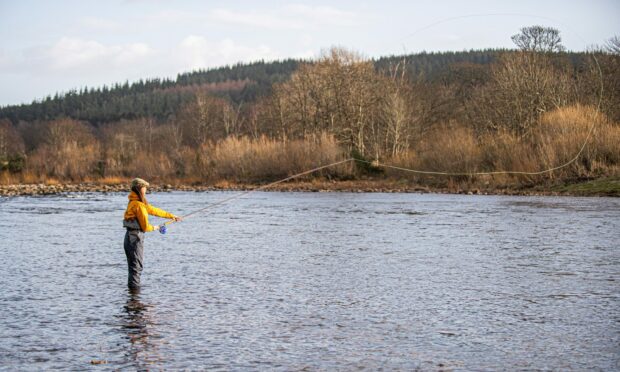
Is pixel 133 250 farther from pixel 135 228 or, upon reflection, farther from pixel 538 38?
pixel 538 38

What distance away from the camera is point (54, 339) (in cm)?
931

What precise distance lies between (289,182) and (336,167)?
3463 mm

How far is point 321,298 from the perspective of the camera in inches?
466

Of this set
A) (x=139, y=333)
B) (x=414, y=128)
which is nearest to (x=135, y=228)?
(x=139, y=333)

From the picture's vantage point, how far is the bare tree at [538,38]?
5475 centimetres

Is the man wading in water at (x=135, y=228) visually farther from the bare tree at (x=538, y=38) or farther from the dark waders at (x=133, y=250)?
the bare tree at (x=538, y=38)

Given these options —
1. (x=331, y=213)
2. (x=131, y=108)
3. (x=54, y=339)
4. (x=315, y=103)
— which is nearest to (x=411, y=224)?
(x=331, y=213)

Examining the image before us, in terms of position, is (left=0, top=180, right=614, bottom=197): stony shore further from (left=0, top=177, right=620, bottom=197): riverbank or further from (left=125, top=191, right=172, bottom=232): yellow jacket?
(left=125, top=191, right=172, bottom=232): yellow jacket

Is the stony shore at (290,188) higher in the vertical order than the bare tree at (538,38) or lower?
lower

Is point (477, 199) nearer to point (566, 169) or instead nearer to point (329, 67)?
point (566, 169)

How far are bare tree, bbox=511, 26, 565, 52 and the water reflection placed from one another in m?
48.2

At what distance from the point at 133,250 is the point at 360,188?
34.2 metres

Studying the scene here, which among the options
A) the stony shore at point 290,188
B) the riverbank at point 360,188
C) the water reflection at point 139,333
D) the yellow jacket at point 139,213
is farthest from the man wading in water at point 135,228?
the stony shore at point 290,188

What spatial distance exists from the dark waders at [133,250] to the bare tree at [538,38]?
46.9 meters
